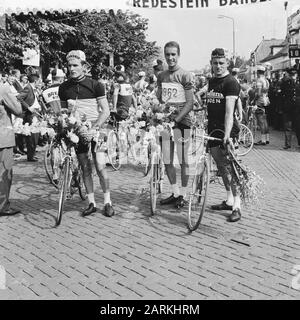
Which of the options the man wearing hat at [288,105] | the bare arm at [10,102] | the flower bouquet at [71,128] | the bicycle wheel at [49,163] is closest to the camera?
the flower bouquet at [71,128]

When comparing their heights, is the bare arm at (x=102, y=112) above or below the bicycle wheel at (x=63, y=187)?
above

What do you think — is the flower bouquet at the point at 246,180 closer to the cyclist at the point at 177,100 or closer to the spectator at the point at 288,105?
the cyclist at the point at 177,100

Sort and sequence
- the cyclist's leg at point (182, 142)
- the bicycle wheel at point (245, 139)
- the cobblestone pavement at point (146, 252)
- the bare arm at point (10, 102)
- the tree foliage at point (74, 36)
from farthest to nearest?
the tree foliage at point (74, 36) → the bicycle wheel at point (245, 139) → the cyclist's leg at point (182, 142) → the bare arm at point (10, 102) → the cobblestone pavement at point (146, 252)

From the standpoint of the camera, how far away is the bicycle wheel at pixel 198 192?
221 inches

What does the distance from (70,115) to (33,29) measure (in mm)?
14380

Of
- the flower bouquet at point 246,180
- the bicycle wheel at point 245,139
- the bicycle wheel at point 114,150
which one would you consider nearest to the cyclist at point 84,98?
the flower bouquet at point 246,180

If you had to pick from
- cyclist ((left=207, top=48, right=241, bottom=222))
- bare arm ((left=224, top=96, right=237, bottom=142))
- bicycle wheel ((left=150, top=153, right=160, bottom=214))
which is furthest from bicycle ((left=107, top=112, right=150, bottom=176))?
bare arm ((left=224, top=96, right=237, bottom=142))

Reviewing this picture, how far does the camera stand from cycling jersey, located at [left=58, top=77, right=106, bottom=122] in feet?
20.1

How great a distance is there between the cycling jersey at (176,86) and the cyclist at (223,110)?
395mm

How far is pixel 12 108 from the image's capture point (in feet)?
20.5

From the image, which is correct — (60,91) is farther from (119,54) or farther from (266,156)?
(119,54)

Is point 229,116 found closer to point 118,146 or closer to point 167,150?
point 167,150

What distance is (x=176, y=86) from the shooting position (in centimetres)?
641
